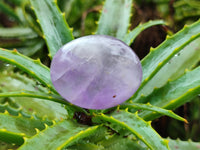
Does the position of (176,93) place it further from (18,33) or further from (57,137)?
(18,33)

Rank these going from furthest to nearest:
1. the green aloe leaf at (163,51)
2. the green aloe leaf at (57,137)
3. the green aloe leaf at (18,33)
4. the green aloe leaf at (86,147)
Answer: the green aloe leaf at (18,33) → the green aloe leaf at (163,51) → the green aloe leaf at (86,147) → the green aloe leaf at (57,137)

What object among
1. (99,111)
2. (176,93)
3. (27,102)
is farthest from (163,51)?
(27,102)

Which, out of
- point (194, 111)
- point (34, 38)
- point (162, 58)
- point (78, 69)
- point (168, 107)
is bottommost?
point (194, 111)

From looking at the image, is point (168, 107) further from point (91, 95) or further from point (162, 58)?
point (91, 95)

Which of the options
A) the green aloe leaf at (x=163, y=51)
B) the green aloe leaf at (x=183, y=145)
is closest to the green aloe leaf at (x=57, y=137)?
the green aloe leaf at (x=163, y=51)

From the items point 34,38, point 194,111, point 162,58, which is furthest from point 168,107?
point 34,38

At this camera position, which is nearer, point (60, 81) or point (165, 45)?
point (60, 81)

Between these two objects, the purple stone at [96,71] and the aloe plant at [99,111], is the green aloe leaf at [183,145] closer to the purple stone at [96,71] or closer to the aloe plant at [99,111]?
the aloe plant at [99,111]
